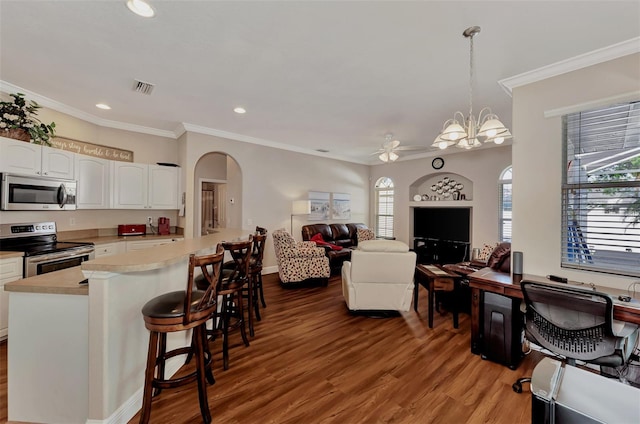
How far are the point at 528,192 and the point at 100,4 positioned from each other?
404cm

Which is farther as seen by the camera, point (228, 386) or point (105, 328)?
point (228, 386)

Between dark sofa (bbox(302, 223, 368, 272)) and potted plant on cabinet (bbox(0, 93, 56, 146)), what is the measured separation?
4.55 m

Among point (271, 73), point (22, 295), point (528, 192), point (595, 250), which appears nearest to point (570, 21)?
point (528, 192)

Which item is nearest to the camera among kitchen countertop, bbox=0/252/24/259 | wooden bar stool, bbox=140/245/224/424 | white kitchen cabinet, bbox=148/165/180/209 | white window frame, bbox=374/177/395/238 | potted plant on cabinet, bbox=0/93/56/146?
wooden bar stool, bbox=140/245/224/424

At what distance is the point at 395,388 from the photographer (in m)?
2.15

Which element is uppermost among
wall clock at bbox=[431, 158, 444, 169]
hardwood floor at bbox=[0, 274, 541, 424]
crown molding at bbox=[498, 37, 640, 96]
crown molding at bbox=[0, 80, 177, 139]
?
crown molding at bbox=[0, 80, 177, 139]

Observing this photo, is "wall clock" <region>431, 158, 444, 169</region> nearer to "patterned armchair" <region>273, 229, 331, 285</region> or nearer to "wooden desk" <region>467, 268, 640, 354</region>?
"patterned armchair" <region>273, 229, 331, 285</region>

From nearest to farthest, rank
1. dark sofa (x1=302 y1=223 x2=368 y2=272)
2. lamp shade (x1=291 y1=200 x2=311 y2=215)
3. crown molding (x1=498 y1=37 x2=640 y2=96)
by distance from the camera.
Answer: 1. crown molding (x1=498 y1=37 x2=640 y2=96)
2. dark sofa (x1=302 y1=223 x2=368 y2=272)
3. lamp shade (x1=291 y1=200 x2=311 y2=215)

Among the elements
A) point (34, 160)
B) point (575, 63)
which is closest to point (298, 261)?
point (34, 160)

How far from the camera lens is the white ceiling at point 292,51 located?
1.90 metres

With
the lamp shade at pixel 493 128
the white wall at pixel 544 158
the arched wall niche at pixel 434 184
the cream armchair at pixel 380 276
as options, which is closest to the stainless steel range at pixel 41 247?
the cream armchair at pixel 380 276

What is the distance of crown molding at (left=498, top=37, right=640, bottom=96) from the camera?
218 cm

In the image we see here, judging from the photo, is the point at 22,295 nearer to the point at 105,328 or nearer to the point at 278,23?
the point at 105,328

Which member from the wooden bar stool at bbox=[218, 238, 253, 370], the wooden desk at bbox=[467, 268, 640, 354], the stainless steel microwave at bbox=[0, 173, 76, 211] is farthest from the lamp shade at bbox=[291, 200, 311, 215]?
the wooden desk at bbox=[467, 268, 640, 354]
